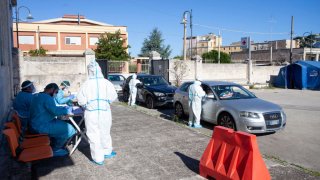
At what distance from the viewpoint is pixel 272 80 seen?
102ft

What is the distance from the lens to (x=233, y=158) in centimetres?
485

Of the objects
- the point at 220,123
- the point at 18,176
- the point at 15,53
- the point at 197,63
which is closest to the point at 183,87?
the point at 220,123

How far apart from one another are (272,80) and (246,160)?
2837 centimetres

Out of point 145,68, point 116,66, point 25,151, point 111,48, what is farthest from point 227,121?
point 111,48

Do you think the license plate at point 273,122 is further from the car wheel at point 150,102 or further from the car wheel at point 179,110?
the car wheel at point 150,102

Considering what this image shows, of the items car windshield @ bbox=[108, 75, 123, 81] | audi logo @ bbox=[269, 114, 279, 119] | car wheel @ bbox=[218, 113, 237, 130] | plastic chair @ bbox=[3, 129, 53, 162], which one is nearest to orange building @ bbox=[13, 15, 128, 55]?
car windshield @ bbox=[108, 75, 123, 81]

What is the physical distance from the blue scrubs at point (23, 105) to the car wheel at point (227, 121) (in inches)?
209

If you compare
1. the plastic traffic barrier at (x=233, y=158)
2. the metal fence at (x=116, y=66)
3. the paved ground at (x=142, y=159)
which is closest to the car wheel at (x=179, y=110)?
the paved ground at (x=142, y=159)

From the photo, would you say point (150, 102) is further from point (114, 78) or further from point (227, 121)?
point (114, 78)

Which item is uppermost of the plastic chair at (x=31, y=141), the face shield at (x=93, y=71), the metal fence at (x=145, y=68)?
the metal fence at (x=145, y=68)

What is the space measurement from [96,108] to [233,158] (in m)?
2.68

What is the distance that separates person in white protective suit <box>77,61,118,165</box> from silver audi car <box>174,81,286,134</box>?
4.07 m

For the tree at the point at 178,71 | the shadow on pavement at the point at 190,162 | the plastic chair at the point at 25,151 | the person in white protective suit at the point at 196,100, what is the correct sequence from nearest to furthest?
the plastic chair at the point at 25,151
the shadow on pavement at the point at 190,162
the person in white protective suit at the point at 196,100
the tree at the point at 178,71

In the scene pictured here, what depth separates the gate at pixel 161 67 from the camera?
2372 centimetres
